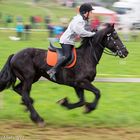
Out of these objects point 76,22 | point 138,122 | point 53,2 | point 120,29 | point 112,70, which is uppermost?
point 76,22

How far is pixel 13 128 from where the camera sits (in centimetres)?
824

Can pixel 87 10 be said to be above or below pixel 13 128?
above

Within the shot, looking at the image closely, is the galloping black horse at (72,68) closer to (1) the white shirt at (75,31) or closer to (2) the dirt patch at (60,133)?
(1) the white shirt at (75,31)

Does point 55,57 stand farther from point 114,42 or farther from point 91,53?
point 114,42

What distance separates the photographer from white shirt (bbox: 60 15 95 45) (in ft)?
29.1

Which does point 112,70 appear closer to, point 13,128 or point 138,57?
point 138,57

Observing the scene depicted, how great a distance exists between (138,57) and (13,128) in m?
13.5

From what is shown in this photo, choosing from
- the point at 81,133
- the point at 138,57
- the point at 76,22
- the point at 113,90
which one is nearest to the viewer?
the point at 81,133

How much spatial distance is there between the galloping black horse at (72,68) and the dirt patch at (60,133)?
25.4 inches

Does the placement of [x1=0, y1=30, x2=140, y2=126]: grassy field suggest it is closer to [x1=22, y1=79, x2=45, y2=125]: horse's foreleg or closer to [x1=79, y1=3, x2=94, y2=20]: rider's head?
[x1=22, y1=79, x2=45, y2=125]: horse's foreleg

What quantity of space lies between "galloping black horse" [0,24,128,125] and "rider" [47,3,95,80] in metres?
0.17

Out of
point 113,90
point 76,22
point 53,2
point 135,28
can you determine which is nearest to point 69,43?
point 76,22

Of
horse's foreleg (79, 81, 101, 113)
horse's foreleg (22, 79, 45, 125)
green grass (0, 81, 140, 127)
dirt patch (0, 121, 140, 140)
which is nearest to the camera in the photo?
dirt patch (0, 121, 140, 140)

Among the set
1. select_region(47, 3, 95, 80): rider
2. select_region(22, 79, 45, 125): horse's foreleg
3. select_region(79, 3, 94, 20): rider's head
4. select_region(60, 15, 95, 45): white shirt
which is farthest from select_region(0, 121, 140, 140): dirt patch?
select_region(79, 3, 94, 20): rider's head
